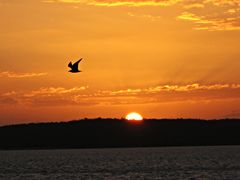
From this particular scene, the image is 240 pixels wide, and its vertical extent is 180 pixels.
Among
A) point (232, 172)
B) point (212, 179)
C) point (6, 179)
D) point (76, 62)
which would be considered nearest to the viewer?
point (76, 62)

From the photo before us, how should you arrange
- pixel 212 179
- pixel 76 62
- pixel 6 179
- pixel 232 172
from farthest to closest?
pixel 232 172, pixel 6 179, pixel 212 179, pixel 76 62

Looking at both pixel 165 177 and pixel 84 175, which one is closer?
pixel 165 177

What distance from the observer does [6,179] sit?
376 feet

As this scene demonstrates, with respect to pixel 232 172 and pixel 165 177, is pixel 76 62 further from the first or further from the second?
pixel 232 172

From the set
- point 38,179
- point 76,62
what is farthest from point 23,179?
point 76,62

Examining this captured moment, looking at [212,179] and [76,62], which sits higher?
[76,62]

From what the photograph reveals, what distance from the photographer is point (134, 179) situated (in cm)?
11012

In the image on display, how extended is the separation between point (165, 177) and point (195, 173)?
31.1 ft

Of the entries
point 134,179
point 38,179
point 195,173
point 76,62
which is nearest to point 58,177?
point 38,179

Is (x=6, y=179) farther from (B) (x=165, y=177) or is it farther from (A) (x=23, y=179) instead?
(B) (x=165, y=177)

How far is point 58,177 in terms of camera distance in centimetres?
11838

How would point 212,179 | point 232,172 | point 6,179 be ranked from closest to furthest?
point 212,179 < point 6,179 < point 232,172

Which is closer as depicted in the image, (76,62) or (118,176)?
(76,62)

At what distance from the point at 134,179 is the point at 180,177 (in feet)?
23.0
